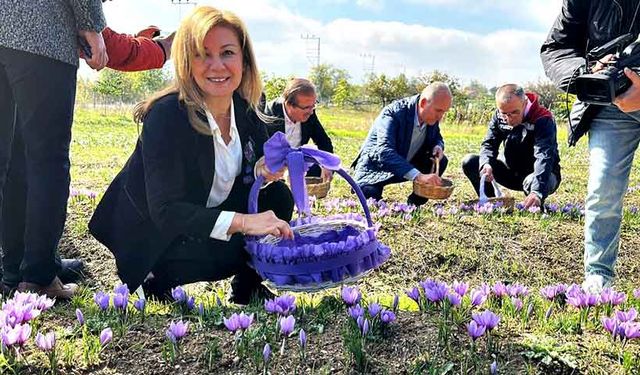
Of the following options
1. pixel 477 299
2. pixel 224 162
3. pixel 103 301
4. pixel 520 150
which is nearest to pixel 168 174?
pixel 224 162

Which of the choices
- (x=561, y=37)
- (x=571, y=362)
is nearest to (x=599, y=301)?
(x=571, y=362)

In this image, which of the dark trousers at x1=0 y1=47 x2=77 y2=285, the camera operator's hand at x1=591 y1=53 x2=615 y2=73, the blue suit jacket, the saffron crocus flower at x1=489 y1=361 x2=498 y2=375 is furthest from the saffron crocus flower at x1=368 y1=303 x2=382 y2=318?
the blue suit jacket

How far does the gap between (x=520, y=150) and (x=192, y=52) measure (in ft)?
13.7

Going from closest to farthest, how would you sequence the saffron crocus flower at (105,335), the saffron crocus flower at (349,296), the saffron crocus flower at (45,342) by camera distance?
the saffron crocus flower at (45,342)
the saffron crocus flower at (105,335)
the saffron crocus flower at (349,296)

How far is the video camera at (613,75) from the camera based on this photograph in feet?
9.77

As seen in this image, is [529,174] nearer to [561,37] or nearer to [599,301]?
[561,37]

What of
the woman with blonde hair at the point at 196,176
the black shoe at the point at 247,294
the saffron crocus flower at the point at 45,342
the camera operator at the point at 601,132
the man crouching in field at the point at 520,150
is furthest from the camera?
the man crouching in field at the point at 520,150

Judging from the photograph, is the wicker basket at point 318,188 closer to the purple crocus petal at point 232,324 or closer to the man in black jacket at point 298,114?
the man in black jacket at point 298,114

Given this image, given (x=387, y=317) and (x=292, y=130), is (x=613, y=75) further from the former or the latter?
(x=292, y=130)

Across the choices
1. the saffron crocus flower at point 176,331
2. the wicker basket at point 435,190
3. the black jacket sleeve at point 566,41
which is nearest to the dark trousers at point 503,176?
the wicker basket at point 435,190

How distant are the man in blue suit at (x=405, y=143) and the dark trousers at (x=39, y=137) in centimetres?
330

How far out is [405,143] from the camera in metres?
6.00

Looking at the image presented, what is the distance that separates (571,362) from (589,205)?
1.47 meters

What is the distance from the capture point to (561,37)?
3.52 meters
